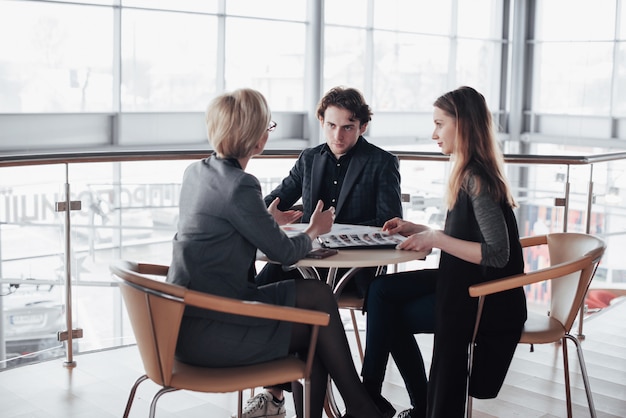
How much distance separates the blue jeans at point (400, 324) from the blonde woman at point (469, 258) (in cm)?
2

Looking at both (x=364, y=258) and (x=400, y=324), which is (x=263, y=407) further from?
(x=364, y=258)

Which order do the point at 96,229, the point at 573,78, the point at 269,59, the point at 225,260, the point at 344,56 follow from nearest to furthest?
1. the point at 225,260
2. the point at 96,229
3. the point at 269,59
4. the point at 344,56
5. the point at 573,78

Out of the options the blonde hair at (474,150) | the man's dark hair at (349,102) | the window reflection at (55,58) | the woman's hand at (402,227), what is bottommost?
the woman's hand at (402,227)

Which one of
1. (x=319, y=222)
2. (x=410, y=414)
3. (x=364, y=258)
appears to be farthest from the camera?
(x=410, y=414)

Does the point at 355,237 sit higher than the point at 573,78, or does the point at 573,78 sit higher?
the point at 573,78

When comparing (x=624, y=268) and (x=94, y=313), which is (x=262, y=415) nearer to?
(x=94, y=313)

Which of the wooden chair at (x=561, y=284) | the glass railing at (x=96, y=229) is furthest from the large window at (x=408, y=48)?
the wooden chair at (x=561, y=284)

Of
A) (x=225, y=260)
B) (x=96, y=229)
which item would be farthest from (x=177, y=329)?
(x=96, y=229)

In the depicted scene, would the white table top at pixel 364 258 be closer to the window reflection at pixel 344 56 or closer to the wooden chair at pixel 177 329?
the wooden chair at pixel 177 329

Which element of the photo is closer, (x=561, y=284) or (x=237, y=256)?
(x=237, y=256)

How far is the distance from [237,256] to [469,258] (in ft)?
2.36

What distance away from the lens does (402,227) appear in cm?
274

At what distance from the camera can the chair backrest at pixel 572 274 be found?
2.50 m

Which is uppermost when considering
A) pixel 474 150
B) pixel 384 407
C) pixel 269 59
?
pixel 269 59
